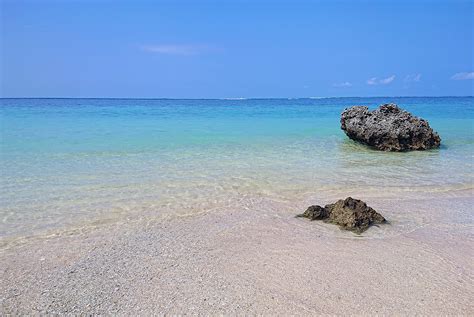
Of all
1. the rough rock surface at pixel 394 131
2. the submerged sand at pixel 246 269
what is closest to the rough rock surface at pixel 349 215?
the submerged sand at pixel 246 269

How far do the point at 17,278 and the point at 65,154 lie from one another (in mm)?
8214

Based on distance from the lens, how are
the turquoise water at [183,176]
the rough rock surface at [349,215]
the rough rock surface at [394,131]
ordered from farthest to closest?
1. the rough rock surface at [394,131]
2. the turquoise water at [183,176]
3. the rough rock surface at [349,215]

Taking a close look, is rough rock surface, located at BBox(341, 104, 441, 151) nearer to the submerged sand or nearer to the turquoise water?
the turquoise water

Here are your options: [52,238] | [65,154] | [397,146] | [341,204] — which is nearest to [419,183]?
[341,204]

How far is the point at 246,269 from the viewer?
443 cm

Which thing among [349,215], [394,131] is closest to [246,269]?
[349,215]

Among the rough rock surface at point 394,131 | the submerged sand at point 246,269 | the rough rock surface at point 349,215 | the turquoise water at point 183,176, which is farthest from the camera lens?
the rough rock surface at point 394,131

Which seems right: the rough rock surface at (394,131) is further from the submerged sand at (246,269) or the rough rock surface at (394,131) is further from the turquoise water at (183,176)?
the submerged sand at (246,269)

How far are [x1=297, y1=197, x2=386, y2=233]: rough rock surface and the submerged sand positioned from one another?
14 centimetres

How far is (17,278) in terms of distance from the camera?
4238mm

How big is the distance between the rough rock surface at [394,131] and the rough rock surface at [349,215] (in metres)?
8.15

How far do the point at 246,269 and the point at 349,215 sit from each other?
6.78 ft

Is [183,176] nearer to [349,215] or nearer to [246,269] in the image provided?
[349,215]

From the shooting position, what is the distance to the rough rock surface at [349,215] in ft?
18.7
